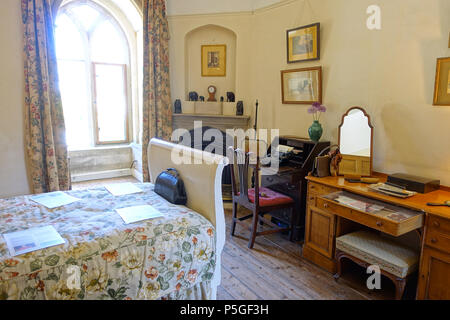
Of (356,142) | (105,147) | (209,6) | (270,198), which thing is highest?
(209,6)

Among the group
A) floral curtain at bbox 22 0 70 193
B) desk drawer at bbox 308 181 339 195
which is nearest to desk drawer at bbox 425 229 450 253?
desk drawer at bbox 308 181 339 195

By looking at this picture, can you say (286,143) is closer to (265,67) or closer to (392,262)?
(265,67)

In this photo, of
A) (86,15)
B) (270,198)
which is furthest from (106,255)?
(86,15)

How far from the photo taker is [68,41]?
476cm

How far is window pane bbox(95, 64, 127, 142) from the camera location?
509cm

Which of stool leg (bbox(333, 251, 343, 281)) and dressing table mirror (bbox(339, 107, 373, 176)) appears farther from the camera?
dressing table mirror (bbox(339, 107, 373, 176))

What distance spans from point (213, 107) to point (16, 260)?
10.6 feet

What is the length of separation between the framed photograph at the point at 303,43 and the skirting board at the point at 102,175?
349cm

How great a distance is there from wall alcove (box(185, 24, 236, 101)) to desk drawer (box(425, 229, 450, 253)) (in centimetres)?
311

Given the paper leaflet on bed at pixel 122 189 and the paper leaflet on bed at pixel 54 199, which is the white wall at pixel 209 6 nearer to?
the paper leaflet on bed at pixel 122 189

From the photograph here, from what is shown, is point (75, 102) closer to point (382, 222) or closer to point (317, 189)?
point (317, 189)

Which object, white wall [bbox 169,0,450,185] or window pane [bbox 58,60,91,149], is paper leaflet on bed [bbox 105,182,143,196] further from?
window pane [bbox 58,60,91,149]

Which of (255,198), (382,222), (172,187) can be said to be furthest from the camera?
(255,198)

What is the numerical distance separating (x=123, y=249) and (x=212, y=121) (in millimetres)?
2901
